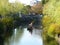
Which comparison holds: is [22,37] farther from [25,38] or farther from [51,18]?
[51,18]

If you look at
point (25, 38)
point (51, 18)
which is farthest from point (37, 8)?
point (25, 38)

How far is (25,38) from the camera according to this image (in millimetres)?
4395

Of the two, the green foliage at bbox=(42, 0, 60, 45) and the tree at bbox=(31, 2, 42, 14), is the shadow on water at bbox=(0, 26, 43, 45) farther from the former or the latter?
the tree at bbox=(31, 2, 42, 14)

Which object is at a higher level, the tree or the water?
the tree

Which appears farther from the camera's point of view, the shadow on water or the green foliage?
the shadow on water

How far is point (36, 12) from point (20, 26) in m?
0.39

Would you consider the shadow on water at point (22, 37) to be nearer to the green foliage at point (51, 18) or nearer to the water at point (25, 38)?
the water at point (25, 38)

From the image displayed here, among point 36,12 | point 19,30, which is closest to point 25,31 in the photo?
point 19,30

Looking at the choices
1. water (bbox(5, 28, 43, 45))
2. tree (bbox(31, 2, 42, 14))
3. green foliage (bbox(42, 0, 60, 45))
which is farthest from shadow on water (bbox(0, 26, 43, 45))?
tree (bbox(31, 2, 42, 14))

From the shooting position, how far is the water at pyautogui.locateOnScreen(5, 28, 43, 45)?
14.3 feet

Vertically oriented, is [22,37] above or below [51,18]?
below

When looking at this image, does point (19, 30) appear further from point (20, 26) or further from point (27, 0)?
point (27, 0)

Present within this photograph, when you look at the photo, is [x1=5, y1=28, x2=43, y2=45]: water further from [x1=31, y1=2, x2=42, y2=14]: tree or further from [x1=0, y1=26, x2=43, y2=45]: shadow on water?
[x1=31, y1=2, x2=42, y2=14]: tree

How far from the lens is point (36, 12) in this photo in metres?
4.20
